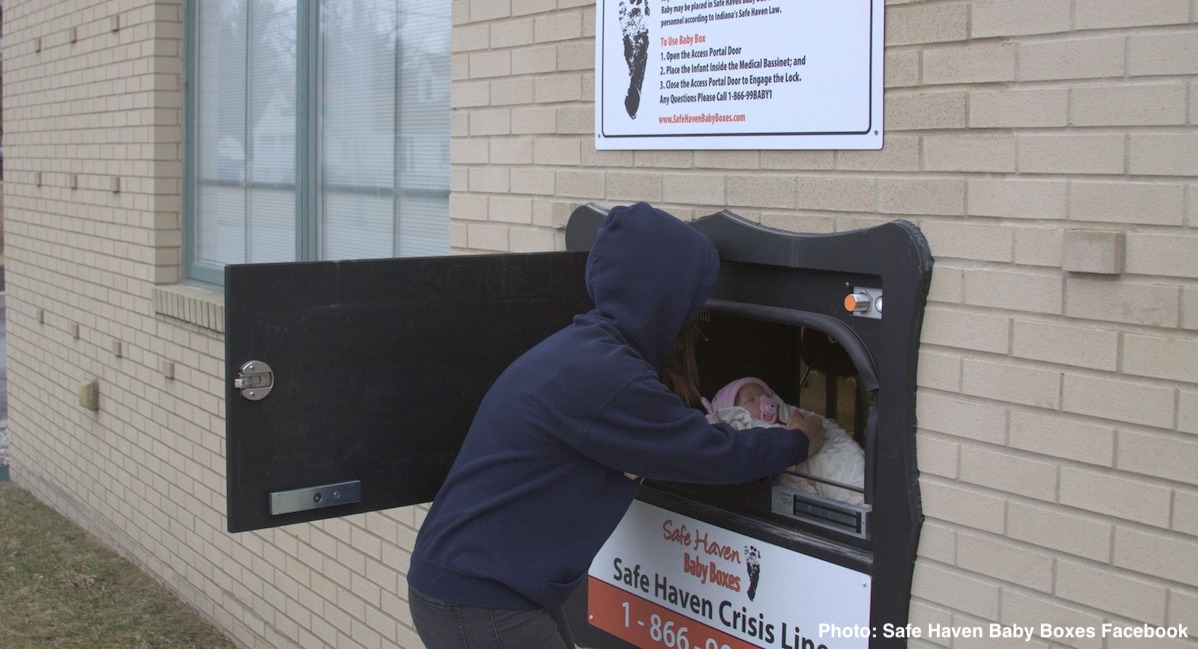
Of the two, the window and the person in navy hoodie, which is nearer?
the person in navy hoodie

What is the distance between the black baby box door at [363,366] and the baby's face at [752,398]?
51cm

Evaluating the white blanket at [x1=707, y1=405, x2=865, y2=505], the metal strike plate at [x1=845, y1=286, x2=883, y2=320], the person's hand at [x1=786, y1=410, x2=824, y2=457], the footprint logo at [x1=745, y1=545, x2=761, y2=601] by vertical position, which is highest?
the metal strike plate at [x1=845, y1=286, x2=883, y2=320]

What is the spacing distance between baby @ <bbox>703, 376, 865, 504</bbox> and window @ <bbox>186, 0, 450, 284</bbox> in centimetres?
174

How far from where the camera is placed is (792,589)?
2883 mm

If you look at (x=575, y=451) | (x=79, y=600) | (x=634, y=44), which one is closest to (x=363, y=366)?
(x=575, y=451)

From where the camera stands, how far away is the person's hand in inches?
115

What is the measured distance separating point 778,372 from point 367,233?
7.14 feet

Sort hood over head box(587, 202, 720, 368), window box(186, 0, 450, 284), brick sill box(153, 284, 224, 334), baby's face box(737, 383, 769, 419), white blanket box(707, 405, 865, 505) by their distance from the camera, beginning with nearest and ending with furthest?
hood over head box(587, 202, 720, 368), white blanket box(707, 405, 865, 505), baby's face box(737, 383, 769, 419), window box(186, 0, 450, 284), brick sill box(153, 284, 224, 334)

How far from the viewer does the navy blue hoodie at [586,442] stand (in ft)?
8.85

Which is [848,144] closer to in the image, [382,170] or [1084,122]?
[1084,122]

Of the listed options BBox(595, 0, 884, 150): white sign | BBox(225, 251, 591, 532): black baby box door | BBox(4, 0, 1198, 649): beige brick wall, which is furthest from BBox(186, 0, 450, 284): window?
BBox(225, 251, 591, 532): black baby box door

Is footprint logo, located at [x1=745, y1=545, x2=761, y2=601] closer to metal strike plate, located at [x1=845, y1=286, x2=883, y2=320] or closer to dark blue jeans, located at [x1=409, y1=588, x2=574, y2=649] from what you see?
dark blue jeans, located at [x1=409, y1=588, x2=574, y2=649]

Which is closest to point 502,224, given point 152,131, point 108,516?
point 152,131

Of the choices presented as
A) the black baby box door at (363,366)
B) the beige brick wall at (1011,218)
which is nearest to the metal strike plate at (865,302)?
the beige brick wall at (1011,218)
